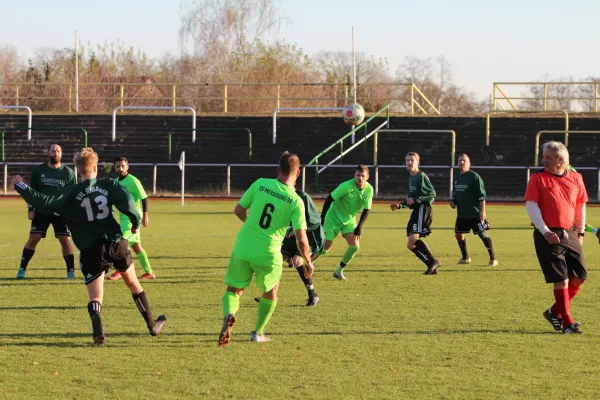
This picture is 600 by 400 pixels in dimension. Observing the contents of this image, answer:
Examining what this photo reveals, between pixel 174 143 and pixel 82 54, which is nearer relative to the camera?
pixel 174 143

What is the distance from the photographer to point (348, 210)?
13.2 m

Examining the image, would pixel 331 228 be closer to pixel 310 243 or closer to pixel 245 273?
pixel 310 243

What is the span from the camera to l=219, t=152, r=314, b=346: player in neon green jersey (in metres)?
7.86

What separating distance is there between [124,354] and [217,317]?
200 centimetres

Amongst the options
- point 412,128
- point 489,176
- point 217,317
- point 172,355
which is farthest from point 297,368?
point 412,128

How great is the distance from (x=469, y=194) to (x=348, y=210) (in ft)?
9.76

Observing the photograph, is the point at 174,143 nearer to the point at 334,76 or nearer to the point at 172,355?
the point at 334,76

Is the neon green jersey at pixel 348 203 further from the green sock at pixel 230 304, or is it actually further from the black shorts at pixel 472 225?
the green sock at pixel 230 304

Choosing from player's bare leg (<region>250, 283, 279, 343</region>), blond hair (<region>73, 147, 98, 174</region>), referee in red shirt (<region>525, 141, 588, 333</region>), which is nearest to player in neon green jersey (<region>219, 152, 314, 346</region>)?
player's bare leg (<region>250, 283, 279, 343</region>)

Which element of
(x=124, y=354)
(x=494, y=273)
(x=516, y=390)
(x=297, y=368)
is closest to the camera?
(x=516, y=390)

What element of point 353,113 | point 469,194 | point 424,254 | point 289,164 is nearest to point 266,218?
point 289,164

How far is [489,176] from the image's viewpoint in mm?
36562

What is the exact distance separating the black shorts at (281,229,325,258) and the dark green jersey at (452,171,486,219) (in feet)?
15.3

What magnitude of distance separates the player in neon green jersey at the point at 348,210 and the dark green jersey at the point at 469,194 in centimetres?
258
